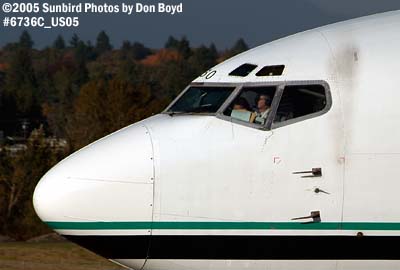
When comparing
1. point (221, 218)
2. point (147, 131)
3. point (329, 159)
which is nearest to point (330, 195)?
point (329, 159)

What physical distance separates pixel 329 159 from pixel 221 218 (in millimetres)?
1431

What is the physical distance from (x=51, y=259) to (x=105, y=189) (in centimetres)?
1177

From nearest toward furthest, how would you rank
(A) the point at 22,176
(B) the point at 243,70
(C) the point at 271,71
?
(C) the point at 271,71, (B) the point at 243,70, (A) the point at 22,176

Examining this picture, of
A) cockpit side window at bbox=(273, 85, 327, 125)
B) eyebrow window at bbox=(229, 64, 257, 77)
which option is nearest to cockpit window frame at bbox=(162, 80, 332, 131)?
cockpit side window at bbox=(273, 85, 327, 125)

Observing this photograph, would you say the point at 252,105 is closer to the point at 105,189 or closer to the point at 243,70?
the point at 243,70

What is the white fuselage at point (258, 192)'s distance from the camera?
12.9 metres

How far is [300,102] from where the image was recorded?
1326 centimetres

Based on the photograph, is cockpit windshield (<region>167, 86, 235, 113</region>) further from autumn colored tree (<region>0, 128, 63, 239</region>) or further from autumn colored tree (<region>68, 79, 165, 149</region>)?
autumn colored tree (<region>68, 79, 165, 149</region>)

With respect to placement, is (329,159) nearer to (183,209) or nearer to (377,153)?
(377,153)

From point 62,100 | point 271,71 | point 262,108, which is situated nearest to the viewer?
point 262,108

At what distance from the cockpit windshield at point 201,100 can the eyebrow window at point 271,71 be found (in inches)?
15.4

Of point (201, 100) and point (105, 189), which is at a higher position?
point (201, 100)

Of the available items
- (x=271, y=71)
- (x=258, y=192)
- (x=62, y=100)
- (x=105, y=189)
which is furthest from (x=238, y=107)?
(x=62, y=100)

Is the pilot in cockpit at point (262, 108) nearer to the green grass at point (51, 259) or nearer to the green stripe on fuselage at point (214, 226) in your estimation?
the green stripe on fuselage at point (214, 226)
